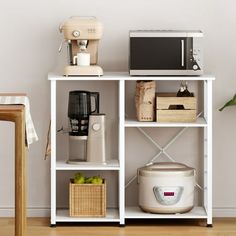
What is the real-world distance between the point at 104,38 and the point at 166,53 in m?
0.44

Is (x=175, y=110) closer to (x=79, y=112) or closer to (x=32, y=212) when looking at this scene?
(x=79, y=112)

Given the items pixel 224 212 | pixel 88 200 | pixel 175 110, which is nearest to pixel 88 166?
pixel 88 200

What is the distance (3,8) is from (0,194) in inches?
43.1

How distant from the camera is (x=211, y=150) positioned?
4.66 metres

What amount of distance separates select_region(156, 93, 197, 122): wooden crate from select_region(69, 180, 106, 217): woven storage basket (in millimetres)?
516

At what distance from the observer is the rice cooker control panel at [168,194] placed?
4.66m

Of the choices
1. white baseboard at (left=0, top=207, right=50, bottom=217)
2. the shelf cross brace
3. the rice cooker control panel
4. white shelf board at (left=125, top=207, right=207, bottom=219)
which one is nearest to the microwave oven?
the shelf cross brace

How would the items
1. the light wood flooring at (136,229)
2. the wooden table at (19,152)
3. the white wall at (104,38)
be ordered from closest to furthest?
the wooden table at (19,152) → the light wood flooring at (136,229) → the white wall at (104,38)

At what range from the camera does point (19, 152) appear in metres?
3.72

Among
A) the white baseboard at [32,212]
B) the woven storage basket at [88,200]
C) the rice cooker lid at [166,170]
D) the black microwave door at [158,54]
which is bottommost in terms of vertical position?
the white baseboard at [32,212]

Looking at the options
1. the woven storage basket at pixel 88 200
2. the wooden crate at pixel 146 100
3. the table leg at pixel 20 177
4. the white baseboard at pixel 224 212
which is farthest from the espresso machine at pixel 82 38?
the white baseboard at pixel 224 212

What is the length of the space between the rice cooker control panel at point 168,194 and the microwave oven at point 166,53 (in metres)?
0.64

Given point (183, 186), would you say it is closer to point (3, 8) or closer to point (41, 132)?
point (41, 132)

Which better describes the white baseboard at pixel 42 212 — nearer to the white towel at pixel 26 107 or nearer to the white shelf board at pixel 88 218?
the white shelf board at pixel 88 218
